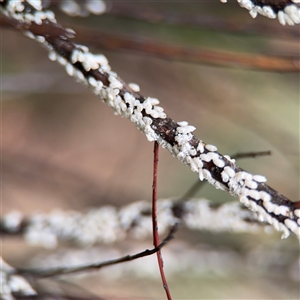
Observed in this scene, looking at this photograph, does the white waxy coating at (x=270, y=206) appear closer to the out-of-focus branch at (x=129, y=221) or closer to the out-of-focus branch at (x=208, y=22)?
the out-of-focus branch at (x=129, y=221)

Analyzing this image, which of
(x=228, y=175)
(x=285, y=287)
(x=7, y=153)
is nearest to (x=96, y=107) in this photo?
(x=7, y=153)

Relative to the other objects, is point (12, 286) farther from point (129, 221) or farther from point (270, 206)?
point (270, 206)

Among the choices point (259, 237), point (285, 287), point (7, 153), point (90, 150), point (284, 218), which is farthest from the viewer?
point (90, 150)

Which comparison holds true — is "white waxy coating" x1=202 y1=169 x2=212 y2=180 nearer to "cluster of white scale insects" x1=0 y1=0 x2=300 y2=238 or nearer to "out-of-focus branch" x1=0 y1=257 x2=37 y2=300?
"cluster of white scale insects" x1=0 y1=0 x2=300 y2=238

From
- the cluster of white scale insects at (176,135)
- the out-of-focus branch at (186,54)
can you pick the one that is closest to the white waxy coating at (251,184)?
the cluster of white scale insects at (176,135)

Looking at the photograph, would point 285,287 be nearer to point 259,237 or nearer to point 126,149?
point 259,237

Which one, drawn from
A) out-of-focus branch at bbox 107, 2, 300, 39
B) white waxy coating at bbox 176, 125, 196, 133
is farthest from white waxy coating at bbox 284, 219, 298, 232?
out-of-focus branch at bbox 107, 2, 300, 39

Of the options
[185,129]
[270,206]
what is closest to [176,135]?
[185,129]
